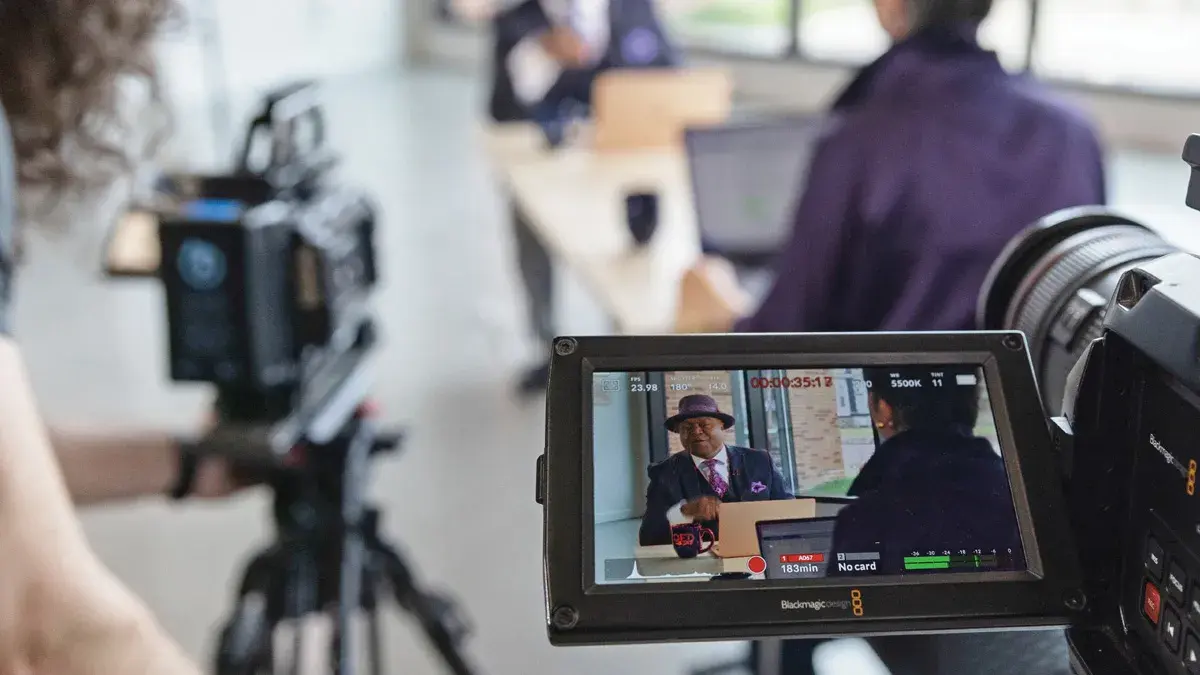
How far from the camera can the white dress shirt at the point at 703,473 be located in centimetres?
65

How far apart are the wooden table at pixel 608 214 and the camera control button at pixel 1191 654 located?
1.27 m

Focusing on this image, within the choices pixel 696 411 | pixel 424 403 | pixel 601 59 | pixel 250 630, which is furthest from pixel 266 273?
pixel 601 59

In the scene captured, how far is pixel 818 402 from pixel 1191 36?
4773mm

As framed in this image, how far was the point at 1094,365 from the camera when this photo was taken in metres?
0.63

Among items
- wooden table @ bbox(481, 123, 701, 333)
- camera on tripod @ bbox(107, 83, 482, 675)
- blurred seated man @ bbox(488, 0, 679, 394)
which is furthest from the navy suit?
blurred seated man @ bbox(488, 0, 679, 394)

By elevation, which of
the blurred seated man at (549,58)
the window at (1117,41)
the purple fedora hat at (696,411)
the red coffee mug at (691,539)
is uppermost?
the window at (1117,41)

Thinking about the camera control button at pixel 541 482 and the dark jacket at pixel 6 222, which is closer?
the camera control button at pixel 541 482

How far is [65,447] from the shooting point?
122 cm

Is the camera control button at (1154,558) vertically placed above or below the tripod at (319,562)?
above

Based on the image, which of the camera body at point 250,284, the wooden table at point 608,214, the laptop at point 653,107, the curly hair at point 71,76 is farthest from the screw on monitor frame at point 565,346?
the laptop at point 653,107

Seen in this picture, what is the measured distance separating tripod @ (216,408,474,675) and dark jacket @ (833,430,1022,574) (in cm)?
79

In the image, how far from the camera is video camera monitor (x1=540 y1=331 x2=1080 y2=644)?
2.05 feet

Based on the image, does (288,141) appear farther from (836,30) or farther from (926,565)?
(836,30)

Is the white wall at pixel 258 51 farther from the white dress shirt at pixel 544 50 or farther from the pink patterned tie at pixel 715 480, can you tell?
the pink patterned tie at pixel 715 480
